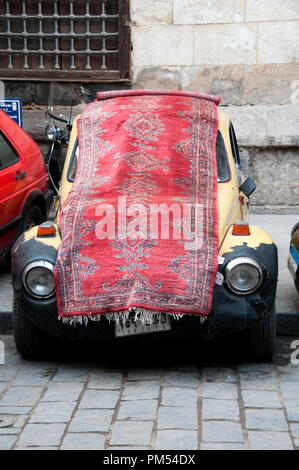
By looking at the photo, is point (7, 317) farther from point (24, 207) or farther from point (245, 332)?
point (245, 332)

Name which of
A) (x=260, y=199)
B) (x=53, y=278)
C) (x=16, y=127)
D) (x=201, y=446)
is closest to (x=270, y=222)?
(x=260, y=199)

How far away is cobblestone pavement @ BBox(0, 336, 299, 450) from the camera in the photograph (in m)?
4.11

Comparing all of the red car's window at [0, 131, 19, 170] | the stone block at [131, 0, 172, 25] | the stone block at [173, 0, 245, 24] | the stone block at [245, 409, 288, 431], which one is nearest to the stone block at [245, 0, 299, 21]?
the stone block at [173, 0, 245, 24]

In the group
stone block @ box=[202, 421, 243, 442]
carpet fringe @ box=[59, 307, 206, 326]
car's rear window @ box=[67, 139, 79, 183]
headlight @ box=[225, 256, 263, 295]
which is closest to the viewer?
stone block @ box=[202, 421, 243, 442]

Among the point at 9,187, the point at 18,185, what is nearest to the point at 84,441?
the point at 9,187

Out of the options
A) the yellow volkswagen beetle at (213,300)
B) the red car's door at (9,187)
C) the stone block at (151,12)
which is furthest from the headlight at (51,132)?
the stone block at (151,12)

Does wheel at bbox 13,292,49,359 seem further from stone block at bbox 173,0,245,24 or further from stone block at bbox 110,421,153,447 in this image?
stone block at bbox 173,0,245,24

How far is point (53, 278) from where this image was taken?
16.8 feet

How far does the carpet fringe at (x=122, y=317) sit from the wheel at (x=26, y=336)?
456mm

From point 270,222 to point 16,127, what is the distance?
3.73 meters

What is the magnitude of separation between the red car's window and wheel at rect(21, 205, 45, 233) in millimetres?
521

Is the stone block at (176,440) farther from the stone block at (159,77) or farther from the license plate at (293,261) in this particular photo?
the stone block at (159,77)

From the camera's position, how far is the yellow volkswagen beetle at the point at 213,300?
→ 500 cm

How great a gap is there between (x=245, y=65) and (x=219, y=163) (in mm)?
4604
